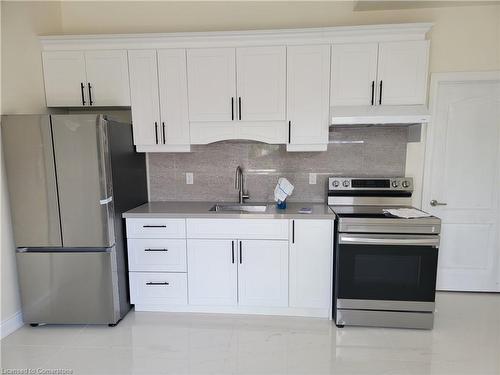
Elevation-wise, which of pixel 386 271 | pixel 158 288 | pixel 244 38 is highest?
pixel 244 38

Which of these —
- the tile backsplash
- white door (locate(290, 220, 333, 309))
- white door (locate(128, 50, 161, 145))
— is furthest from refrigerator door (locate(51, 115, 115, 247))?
white door (locate(290, 220, 333, 309))

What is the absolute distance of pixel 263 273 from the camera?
257 centimetres

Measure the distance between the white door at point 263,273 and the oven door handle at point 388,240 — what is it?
0.49m

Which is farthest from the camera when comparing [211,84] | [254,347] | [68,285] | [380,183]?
[380,183]

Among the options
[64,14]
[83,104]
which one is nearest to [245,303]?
[83,104]

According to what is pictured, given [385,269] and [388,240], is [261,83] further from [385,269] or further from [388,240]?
[385,269]

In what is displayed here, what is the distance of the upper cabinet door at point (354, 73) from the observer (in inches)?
99.5

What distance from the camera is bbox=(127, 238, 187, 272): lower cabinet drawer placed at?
8.56 ft

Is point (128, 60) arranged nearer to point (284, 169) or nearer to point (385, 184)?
point (284, 169)

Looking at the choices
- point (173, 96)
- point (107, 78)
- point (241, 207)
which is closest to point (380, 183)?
point (241, 207)

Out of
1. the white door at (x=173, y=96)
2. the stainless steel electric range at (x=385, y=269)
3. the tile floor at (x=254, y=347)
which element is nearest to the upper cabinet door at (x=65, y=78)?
the white door at (x=173, y=96)

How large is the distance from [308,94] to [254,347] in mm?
2043

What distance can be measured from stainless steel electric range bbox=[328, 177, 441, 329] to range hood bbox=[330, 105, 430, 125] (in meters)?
0.75

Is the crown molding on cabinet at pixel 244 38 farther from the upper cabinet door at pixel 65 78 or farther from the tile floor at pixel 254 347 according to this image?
the tile floor at pixel 254 347
